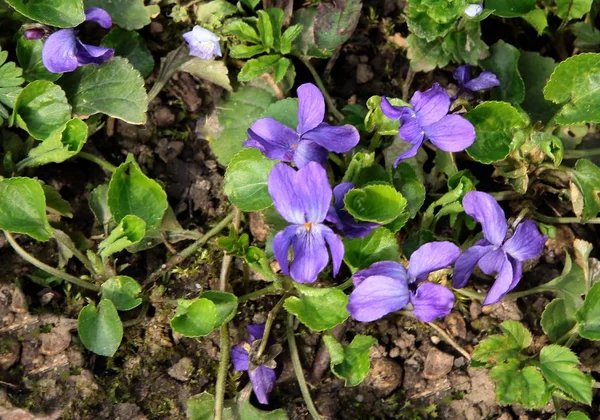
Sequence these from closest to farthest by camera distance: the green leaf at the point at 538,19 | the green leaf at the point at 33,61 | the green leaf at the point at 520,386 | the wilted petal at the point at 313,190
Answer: the wilted petal at the point at 313,190 → the green leaf at the point at 520,386 → the green leaf at the point at 33,61 → the green leaf at the point at 538,19

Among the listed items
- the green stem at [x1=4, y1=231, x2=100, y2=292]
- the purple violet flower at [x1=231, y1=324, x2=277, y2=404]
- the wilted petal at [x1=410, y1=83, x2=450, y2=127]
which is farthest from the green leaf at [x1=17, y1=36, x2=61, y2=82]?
the wilted petal at [x1=410, y1=83, x2=450, y2=127]

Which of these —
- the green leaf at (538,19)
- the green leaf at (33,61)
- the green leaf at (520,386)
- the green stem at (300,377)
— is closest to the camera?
the green leaf at (520,386)

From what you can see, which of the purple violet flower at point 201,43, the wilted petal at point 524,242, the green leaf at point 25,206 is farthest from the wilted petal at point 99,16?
the wilted petal at point 524,242

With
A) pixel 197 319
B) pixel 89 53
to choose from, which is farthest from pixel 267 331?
pixel 89 53

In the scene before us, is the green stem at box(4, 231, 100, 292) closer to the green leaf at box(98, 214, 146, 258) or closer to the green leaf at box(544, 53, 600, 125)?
the green leaf at box(98, 214, 146, 258)

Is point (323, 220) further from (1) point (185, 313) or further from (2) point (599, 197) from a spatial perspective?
(2) point (599, 197)

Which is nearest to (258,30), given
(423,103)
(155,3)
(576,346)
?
(155,3)

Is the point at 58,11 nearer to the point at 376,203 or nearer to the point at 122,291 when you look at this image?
the point at 122,291

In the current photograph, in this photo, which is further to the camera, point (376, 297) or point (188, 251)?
point (188, 251)

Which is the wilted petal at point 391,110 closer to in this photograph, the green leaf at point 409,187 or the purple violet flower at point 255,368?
the green leaf at point 409,187
